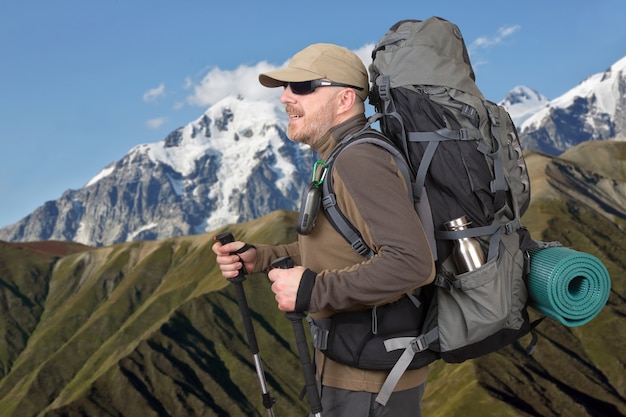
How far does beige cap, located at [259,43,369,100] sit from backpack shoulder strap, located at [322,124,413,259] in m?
0.97

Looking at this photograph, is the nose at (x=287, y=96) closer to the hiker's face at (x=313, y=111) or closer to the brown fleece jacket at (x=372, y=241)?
the hiker's face at (x=313, y=111)

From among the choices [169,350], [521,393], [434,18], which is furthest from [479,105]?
[169,350]

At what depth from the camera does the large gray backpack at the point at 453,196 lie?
22.1 ft

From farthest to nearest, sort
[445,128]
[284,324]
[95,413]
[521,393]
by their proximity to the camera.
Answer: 1. [284,324]
2. [95,413]
3. [521,393]
4. [445,128]

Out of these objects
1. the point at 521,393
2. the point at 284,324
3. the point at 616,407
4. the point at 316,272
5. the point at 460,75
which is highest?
the point at 460,75

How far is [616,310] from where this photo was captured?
173 metres

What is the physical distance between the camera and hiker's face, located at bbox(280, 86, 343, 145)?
751 centimetres

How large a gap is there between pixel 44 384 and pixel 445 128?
711 ft

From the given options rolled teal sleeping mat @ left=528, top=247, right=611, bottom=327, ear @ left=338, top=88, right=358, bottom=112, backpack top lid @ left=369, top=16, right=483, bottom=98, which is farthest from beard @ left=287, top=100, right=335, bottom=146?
rolled teal sleeping mat @ left=528, top=247, right=611, bottom=327

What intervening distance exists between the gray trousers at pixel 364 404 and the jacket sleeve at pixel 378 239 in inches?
55.8

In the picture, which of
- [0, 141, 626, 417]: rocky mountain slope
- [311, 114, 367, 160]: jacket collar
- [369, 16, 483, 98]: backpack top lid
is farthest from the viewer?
[0, 141, 626, 417]: rocky mountain slope

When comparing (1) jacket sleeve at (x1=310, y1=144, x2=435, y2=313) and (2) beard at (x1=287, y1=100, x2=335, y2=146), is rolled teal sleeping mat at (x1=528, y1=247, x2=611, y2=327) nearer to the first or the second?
(1) jacket sleeve at (x1=310, y1=144, x2=435, y2=313)

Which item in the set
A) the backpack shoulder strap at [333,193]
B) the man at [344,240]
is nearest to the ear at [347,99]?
the man at [344,240]

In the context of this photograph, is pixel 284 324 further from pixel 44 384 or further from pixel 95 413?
pixel 44 384
